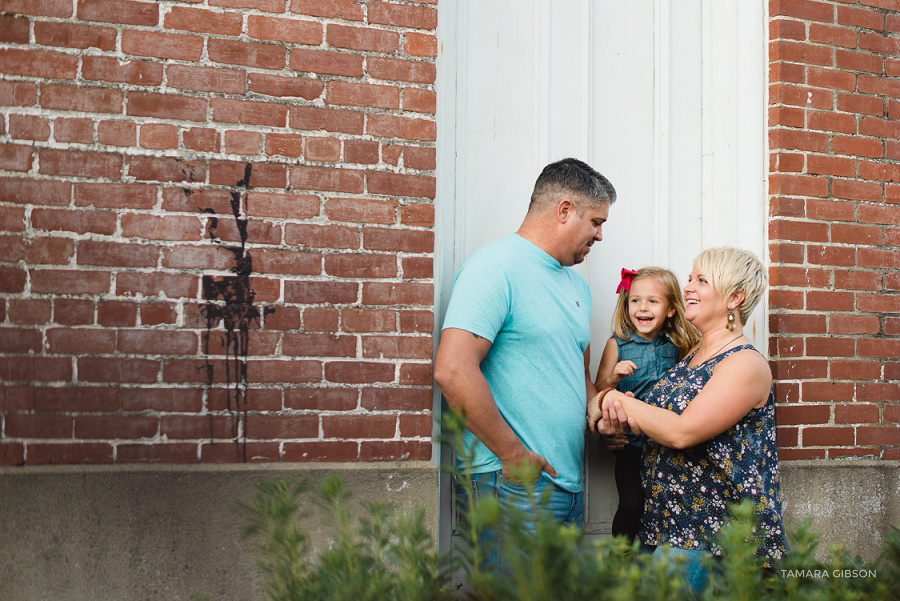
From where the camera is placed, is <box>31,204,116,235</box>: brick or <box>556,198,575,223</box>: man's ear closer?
<box>31,204,116,235</box>: brick

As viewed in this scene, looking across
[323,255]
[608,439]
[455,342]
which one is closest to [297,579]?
[455,342]

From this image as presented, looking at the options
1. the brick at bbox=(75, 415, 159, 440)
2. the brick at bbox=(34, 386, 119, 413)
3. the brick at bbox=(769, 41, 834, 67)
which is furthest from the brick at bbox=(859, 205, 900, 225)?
the brick at bbox=(34, 386, 119, 413)

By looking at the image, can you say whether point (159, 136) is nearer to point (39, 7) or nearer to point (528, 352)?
point (39, 7)

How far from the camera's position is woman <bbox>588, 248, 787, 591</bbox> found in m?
2.67

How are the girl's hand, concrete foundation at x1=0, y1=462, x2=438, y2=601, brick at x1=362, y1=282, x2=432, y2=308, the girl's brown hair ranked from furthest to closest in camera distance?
1. the girl's brown hair
2. the girl's hand
3. brick at x1=362, y1=282, x2=432, y2=308
4. concrete foundation at x1=0, y1=462, x2=438, y2=601

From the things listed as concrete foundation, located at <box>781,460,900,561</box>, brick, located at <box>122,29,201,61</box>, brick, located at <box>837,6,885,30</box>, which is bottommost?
concrete foundation, located at <box>781,460,900,561</box>

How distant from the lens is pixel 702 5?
3748 mm

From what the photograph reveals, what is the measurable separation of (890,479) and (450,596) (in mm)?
3116

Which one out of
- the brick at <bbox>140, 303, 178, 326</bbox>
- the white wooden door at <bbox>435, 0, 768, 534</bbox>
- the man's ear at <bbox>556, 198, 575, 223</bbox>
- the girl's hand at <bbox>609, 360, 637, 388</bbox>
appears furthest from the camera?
the white wooden door at <bbox>435, 0, 768, 534</bbox>

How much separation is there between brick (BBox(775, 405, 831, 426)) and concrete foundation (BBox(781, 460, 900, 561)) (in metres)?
0.19

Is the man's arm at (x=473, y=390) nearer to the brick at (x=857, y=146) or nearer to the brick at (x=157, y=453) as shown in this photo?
the brick at (x=157, y=453)

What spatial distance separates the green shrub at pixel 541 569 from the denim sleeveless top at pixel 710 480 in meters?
1.17

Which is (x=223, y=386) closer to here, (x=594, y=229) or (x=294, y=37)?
(x=294, y=37)

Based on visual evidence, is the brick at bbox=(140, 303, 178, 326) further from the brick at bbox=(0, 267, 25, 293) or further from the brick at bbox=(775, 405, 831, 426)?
the brick at bbox=(775, 405, 831, 426)
